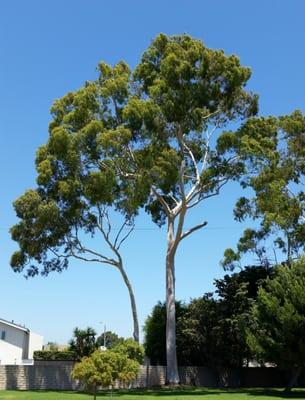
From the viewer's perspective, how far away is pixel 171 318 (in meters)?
39.2

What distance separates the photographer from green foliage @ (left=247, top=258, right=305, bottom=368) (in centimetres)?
3159

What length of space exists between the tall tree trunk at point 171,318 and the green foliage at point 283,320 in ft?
21.2

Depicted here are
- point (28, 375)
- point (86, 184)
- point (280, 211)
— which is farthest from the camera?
point (280, 211)

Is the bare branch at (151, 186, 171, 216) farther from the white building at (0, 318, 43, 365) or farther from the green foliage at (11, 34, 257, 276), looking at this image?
the white building at (0, 318, 43, 365)

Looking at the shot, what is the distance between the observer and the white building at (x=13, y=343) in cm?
6262

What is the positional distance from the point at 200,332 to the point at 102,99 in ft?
57.4

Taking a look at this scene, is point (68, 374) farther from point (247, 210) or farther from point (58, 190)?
point (247, 210)

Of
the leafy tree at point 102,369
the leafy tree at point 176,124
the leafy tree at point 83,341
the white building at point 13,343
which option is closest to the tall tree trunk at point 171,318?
the leafy tree at point 176,124

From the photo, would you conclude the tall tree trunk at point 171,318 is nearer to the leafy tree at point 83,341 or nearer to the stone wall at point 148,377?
the stone wall at point 148,377

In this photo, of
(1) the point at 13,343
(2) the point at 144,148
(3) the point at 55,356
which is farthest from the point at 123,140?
(1) the point at 13,343

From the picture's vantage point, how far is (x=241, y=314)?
135 feet

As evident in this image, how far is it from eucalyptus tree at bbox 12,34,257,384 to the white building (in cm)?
2542

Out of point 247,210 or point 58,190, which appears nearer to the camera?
point 58,190

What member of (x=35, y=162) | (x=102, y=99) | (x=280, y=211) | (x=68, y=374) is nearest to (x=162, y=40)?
(x=102, y=99)
